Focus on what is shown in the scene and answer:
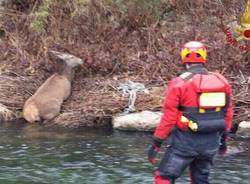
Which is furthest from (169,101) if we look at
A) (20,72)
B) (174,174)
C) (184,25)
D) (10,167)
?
(184,25)

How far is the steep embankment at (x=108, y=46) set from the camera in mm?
12180

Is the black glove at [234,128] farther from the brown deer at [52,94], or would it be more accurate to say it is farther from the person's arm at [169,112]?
the person's arm at [169,112]

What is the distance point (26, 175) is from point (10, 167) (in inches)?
20.7

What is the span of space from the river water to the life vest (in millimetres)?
1943

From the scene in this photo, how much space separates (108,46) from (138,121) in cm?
350

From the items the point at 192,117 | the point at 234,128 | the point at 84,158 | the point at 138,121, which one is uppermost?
the point at 192,117

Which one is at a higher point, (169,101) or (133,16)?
(133,16)

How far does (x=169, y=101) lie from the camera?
604 centimetres

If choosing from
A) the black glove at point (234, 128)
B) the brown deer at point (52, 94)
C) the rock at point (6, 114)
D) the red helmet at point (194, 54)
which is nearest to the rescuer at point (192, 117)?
the red helmet at point (194, 54)

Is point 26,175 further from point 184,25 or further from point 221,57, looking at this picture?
point 184,25

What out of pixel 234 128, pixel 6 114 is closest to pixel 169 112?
pixel 234 128

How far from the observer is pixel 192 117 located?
20.0ft

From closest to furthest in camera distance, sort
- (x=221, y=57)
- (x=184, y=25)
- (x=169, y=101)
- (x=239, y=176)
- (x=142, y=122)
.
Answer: (x=169, y=101)
(x=239, y=176)
(x=142, y=122)
(x=221, y=57)
(x=184, y=25)

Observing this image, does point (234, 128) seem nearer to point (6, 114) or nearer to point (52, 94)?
point (52, 94)
